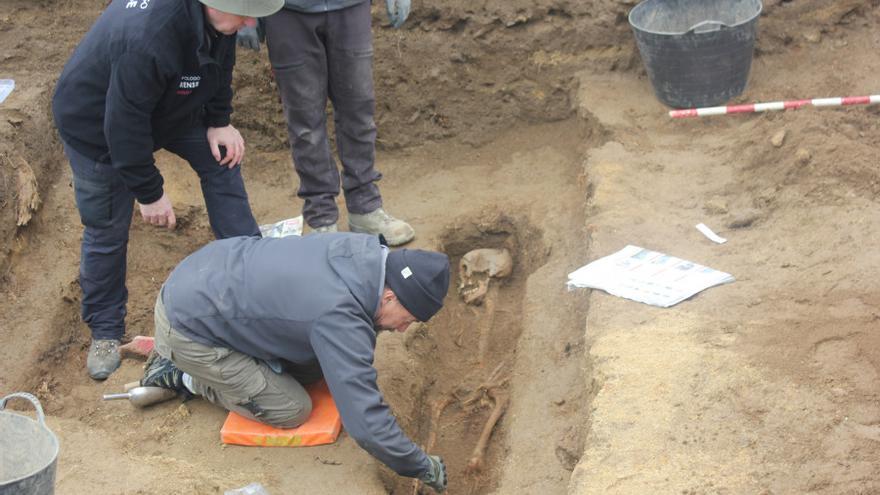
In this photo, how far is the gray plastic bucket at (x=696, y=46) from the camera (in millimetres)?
6473

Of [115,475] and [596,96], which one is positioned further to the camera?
[596,96]

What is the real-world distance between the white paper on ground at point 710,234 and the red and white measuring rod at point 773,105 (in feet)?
4.12

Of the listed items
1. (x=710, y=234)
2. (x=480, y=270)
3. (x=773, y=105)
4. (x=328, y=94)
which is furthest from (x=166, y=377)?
(x=773, y=105)

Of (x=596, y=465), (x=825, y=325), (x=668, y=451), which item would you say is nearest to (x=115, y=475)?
(x=596, y=465)

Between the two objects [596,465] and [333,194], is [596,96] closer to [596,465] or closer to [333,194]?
[333,194]

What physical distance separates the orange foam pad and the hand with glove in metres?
0.60

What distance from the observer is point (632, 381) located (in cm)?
420

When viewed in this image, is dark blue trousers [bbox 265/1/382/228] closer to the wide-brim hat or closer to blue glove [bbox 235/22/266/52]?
blue glove [bbox 235/22/266/52]

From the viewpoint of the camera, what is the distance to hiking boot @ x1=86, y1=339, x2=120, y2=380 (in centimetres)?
526

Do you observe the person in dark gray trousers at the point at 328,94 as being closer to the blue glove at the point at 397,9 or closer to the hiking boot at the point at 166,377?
the blue glove at the point at 397,9

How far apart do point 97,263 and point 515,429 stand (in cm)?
225

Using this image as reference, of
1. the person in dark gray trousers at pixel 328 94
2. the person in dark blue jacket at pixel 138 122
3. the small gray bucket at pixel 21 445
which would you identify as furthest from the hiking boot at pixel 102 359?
the small gray bucket at pixel 21 445

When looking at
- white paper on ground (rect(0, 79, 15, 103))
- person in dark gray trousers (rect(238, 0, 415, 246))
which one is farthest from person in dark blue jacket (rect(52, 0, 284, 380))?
white paper on ground (rect(0, 79, 15, 103))

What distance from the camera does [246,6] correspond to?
420 centimetres
